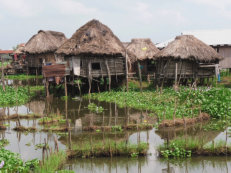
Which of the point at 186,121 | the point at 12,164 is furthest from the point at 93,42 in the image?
the point at 12,164

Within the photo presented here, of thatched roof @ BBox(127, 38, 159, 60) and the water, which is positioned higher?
thatched roof @ BBox(127, 38, 159, 60)

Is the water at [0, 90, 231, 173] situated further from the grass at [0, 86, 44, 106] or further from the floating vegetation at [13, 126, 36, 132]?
the grass at [0, 86, 44, 106]

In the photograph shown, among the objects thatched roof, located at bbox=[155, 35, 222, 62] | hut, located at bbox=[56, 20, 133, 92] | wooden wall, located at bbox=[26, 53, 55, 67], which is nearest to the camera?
thatched roof, located at bbox=[155, 35, 222, 62]

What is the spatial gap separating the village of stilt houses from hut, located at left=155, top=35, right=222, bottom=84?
68mm

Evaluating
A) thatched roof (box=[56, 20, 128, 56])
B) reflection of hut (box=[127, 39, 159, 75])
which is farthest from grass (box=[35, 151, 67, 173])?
reflection of hut (box=[127, 39, 159, 75])

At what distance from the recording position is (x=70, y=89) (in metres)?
20.7

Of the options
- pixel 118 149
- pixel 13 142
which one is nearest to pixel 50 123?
pixel 13 142

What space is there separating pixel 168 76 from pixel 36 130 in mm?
11939

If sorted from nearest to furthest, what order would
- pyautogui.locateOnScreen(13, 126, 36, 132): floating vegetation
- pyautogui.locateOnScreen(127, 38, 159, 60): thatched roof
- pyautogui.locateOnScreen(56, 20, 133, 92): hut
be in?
pyautogui.locateOnScreen(13, 126, 36, 132): floating vegetation < pyautogui.locateOnScreen(56, 20, 133, 92): hut < pyautogui.locateOnScreen(127, 38, 159, 60): thatched roof

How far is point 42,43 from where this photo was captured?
101 ft

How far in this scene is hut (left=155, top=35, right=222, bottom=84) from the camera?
19.5m

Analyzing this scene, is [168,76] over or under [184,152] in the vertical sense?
over

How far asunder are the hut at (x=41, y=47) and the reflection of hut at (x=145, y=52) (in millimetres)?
9308

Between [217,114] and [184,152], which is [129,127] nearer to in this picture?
[184,152]
